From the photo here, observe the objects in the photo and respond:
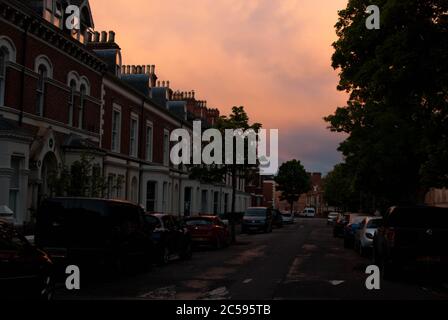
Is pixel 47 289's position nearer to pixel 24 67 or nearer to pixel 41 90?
pixel 24 67

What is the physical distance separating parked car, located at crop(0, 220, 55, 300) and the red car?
1594 cm

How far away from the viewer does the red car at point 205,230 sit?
25312 millimetres

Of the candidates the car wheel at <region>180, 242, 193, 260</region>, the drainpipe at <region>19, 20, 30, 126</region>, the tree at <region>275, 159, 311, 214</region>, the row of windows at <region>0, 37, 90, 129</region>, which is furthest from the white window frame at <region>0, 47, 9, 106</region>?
the tree at <region>275, 159, 311, 214</region>

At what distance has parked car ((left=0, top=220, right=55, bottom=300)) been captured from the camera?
26.7ft

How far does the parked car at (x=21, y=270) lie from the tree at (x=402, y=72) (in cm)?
1182

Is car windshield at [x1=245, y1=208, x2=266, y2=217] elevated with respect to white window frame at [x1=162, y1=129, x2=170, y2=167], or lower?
lower

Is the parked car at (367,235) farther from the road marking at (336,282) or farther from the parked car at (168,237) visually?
the road marking at (336,282)

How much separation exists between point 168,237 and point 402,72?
28.1 feet

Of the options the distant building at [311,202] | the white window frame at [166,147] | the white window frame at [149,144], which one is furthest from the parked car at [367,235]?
the distant building at [311,202]

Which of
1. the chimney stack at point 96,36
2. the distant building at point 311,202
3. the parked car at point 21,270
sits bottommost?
the parked car at point 21,270

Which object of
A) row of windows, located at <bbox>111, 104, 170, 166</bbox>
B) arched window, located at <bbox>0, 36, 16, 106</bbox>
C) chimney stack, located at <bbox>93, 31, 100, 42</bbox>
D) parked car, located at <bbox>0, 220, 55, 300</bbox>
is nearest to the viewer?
parked car, located at <bbox>0, 220, 55, 300</bbox>

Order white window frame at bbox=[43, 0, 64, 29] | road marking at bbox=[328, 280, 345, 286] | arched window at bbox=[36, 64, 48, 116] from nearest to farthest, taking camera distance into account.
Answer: road marking at bbox=[328, 280, 345, 286], arched window at bbox=[36, 64, 48, 116], white window frame at bbox=[43, 0, 64, 29]

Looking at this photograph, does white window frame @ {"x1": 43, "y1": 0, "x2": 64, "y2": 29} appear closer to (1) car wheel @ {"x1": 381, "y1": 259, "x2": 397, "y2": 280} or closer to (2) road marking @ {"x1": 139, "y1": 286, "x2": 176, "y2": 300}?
(2) road marking @ {"x1": 139, "y1": 286, "x2": 176, "y2": 300}

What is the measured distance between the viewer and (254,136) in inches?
1257
